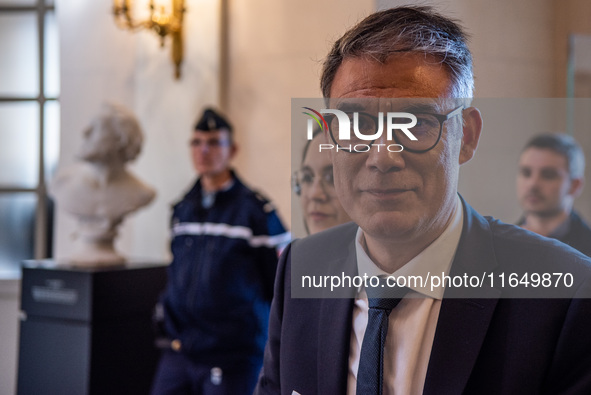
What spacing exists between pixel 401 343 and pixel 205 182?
2.35 metres

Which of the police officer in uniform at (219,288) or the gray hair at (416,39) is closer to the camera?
the gray hair at (416,39)

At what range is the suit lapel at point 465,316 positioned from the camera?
28.2 inches

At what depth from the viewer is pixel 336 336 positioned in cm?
80

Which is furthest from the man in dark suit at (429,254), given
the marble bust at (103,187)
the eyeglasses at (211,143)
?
the marble bust at (103,187)

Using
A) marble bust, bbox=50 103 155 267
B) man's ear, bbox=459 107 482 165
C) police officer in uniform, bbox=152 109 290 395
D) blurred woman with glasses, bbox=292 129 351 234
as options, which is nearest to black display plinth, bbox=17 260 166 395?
marble bust, bbox=50 103 155 267

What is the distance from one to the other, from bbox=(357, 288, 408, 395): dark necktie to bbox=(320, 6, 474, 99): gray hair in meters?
0.24

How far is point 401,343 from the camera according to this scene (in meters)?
0.75

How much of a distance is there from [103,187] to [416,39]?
297 cm

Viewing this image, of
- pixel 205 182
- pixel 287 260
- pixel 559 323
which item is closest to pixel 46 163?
pixel 205 182

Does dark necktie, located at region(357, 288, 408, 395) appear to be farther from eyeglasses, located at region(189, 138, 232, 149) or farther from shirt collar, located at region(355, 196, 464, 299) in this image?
eyeglasses, located at region(189, 138, 232, 149)

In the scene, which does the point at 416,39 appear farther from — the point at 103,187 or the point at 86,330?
the point at 103,187

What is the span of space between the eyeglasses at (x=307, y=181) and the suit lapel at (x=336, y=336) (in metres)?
0.09

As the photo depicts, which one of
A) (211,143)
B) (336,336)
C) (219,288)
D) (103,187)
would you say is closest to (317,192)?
(336,336)

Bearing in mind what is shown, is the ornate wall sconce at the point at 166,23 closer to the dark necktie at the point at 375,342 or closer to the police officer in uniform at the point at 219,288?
the police officer in uniform at the point at 219,288
